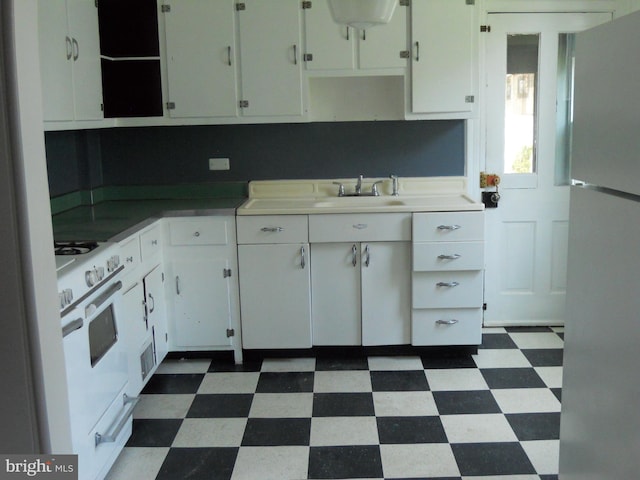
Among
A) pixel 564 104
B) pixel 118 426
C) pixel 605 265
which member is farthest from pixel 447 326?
pixel 605 265

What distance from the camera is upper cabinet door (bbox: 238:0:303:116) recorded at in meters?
3.85

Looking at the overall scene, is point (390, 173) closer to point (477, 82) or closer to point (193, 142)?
point (477, 82)

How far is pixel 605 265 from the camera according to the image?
5.47 ft

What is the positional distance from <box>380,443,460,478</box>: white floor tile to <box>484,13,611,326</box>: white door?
1710 mm

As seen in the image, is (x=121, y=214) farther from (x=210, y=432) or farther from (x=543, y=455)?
(x=543, y=455)

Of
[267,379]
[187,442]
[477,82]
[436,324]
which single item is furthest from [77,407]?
[477,82]

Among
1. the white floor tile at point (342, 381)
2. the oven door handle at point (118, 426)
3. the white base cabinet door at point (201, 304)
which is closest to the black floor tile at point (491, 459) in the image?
Answer: the white floor tile at point (342, 381)

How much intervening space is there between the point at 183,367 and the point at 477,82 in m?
2.37

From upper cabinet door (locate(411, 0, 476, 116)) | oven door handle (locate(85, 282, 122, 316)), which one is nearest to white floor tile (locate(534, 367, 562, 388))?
upper cabinet door (locate(411, 0, 476, 116))

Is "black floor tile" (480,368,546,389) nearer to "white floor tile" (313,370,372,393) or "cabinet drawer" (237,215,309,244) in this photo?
"white floor tile" (313,370,372,393)

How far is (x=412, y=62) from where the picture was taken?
3869 millimetres

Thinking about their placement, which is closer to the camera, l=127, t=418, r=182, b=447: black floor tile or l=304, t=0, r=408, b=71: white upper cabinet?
l=127, t=418, r=182, b=447: black floor tile

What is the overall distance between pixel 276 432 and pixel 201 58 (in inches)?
86.2

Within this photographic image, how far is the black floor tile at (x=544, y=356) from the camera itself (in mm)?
3748
